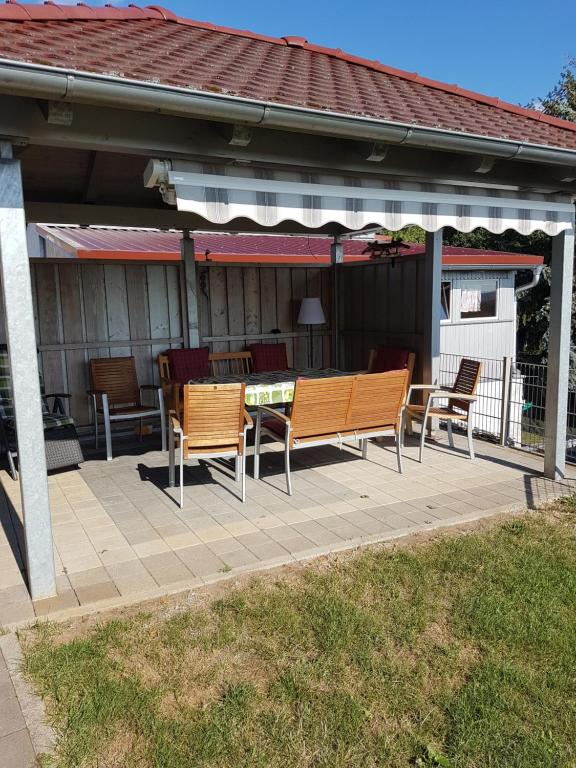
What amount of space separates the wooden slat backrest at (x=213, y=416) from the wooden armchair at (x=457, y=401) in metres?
2.38

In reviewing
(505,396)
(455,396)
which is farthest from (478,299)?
(455,396)

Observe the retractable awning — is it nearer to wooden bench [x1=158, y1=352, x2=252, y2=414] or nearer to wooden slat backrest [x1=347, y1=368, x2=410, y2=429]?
wooden slat backrest [x1=347, y1=368, x2=410, y2=429]

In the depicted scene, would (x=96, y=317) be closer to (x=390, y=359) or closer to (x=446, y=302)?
(x=390, y=359)

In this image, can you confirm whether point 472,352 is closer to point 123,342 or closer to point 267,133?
point 123,342

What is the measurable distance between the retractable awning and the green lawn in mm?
2523

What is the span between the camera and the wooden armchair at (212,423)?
4957mm

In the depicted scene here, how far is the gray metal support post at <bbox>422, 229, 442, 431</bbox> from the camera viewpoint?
23.5ft

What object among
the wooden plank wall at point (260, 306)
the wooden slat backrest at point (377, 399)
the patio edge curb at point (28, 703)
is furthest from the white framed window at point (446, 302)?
the patio edge curb at point (28, 703)

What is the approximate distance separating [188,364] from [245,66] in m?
4.46

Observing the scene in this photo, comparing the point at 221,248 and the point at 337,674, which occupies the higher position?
the point at 221,248

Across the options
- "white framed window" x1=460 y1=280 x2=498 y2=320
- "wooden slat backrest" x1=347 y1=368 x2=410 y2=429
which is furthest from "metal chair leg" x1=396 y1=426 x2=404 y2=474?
"white framed window" x1=460 y1=280 x2=498 y2=320

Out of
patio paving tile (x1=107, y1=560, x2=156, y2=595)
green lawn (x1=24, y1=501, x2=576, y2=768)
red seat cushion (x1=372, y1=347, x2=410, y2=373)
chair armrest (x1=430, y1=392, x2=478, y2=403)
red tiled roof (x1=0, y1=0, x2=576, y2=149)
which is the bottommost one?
green lawn (x1=24, y1=501, x2=576, y2=768)

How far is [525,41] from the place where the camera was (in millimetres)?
23828

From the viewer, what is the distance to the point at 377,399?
18.6 feet
